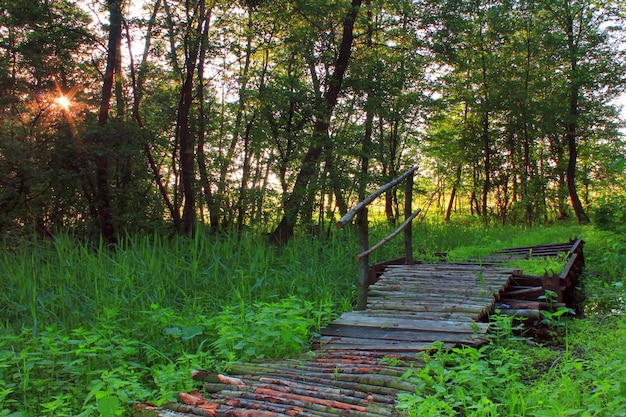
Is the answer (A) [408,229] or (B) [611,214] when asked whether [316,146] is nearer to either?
(A) [408,229]

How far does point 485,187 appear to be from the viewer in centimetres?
1942

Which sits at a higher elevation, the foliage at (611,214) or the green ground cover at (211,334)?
the foliage at (611,214)

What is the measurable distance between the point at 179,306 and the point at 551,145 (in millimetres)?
19774

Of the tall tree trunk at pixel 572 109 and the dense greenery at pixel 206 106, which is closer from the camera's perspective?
the dense greenery at pixel 206 106

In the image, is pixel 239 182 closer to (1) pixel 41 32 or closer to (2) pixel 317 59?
(2) pixel 317 59

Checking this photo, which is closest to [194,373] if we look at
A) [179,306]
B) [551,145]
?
[179,306]

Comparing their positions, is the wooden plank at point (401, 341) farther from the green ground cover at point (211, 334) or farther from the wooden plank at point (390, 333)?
the green ground cover at point (211, 334)

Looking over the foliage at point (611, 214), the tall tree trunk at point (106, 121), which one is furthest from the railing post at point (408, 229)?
the tall tree trunk at point (106, 121)

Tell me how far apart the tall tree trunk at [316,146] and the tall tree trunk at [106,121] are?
4371mm

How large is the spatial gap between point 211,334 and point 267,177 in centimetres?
918

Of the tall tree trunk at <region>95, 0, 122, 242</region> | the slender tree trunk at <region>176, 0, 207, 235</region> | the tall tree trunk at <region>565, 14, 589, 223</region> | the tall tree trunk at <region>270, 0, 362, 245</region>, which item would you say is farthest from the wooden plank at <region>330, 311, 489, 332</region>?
the tall tree trunk at <region>565, 14, 589, 223</region>

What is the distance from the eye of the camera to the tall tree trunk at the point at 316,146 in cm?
1022

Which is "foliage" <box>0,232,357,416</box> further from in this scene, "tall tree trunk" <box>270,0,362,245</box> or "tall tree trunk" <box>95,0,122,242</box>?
"tall tree trunk" <box>95,0,122,242</box>

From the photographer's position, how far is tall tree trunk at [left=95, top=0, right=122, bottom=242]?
11734mm
